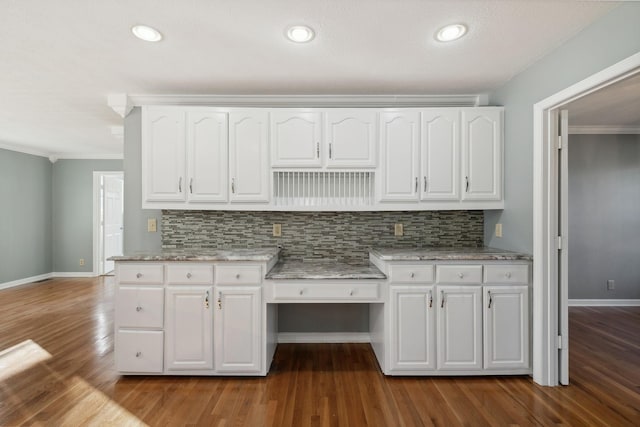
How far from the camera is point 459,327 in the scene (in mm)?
2385

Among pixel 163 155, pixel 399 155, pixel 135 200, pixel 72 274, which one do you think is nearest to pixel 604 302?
pixel 399 155

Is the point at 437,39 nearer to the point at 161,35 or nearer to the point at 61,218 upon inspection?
the point at 161,35

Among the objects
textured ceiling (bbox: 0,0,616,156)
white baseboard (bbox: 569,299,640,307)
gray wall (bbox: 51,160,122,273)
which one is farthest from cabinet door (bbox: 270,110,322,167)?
gray wall (bbox: 51,160,122,273)

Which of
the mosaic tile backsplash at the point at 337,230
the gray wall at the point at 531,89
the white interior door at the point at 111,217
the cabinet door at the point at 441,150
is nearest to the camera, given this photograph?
the gray wall at the point at 531,89

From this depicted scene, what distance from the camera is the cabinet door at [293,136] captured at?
2719 mm

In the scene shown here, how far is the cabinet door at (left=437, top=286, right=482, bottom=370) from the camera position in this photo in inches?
93.7

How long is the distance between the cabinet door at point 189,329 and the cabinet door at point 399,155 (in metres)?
1.66

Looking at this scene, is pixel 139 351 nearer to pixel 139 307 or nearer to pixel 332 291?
pixel 139 307

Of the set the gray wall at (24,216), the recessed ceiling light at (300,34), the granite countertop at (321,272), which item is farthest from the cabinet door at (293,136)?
the gray wall at (24,216)

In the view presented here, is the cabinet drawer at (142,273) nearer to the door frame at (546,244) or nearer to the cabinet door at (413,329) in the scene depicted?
the cabinet door at (413,329)

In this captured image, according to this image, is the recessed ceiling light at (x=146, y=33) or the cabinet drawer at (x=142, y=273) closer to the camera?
the recessed ceiling light at (x=146, y=33)

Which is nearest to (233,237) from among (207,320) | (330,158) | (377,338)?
(207,320)

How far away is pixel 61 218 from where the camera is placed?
19.6 feet

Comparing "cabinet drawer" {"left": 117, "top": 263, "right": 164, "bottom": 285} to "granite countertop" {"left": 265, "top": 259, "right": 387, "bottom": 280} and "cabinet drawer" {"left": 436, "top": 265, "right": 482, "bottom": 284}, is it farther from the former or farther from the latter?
"cabinet drawer" {"left": 436, "top": 265, "right": 482, "bottom": 284}
